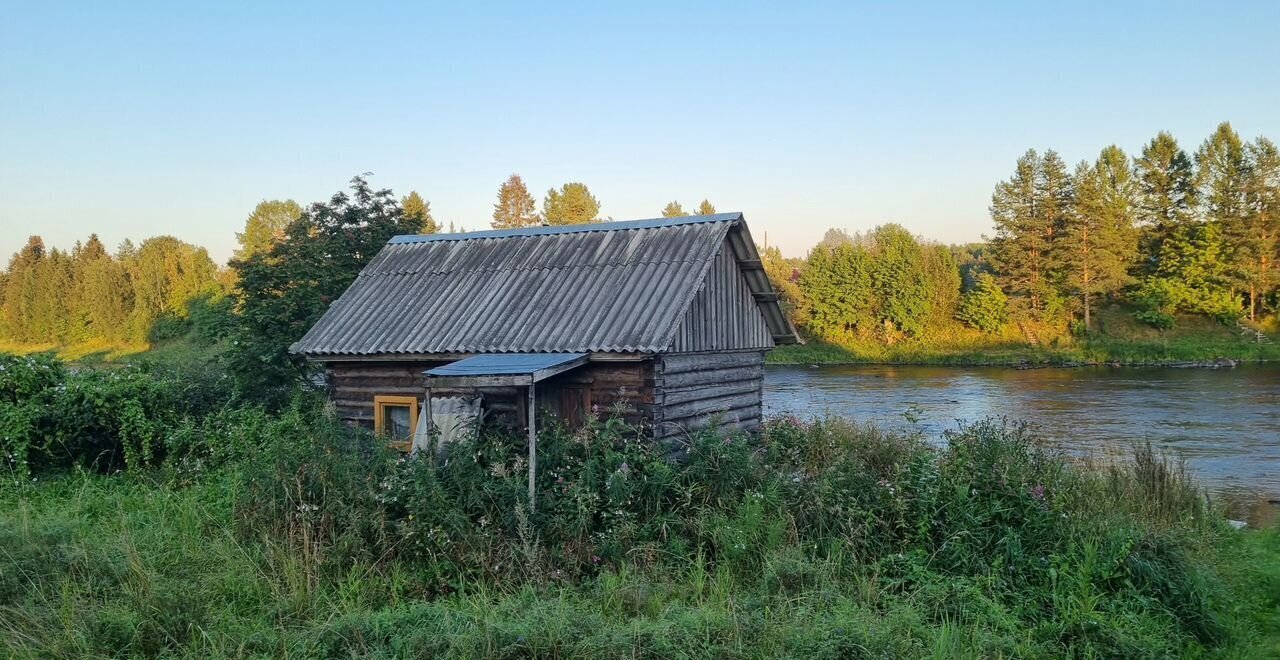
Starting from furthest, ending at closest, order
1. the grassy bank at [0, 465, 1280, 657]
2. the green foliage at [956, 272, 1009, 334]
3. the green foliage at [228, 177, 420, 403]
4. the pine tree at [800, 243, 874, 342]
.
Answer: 1. the pine tree at [800, 243, 874, 342]
2. the green foliage at [956, 272, 1009, 334]
3. the green foliage at [228, 177, 420, 403]
4. the grassy bank at [0, 465, 1280, 657]

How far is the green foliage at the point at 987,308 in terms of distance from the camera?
5022 centimetres

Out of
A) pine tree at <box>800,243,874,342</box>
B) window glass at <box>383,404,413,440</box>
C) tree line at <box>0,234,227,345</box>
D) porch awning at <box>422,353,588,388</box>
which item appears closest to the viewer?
porch awning at <box>422,353,588,388</box>

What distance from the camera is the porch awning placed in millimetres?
9656

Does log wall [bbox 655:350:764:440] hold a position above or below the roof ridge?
below

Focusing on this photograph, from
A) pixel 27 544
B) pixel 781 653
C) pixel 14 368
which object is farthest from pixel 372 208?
pixel 781 653

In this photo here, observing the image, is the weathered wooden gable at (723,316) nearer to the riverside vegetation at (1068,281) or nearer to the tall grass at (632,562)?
the tall grass at (632,562)

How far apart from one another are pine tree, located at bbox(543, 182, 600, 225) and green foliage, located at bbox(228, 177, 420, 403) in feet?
146

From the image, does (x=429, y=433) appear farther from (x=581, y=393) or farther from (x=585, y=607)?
(x=585, y=607)

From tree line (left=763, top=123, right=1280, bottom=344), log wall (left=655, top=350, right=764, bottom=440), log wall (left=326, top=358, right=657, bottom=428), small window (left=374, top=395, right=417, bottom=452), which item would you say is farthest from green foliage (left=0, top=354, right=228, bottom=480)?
tree line (left=763, top=123, right=1280, bottom=344)

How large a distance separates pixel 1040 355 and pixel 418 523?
43381mm

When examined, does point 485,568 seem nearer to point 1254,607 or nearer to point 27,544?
point 27,544

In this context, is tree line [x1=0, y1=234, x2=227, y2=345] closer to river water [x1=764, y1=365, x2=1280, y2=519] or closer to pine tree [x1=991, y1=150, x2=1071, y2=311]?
river water [x1=764, y1=365, x2=1280, y2=519]

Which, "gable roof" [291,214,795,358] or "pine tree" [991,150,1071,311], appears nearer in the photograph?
"gable roof" [291,214,795,358]

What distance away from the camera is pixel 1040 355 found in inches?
1737
